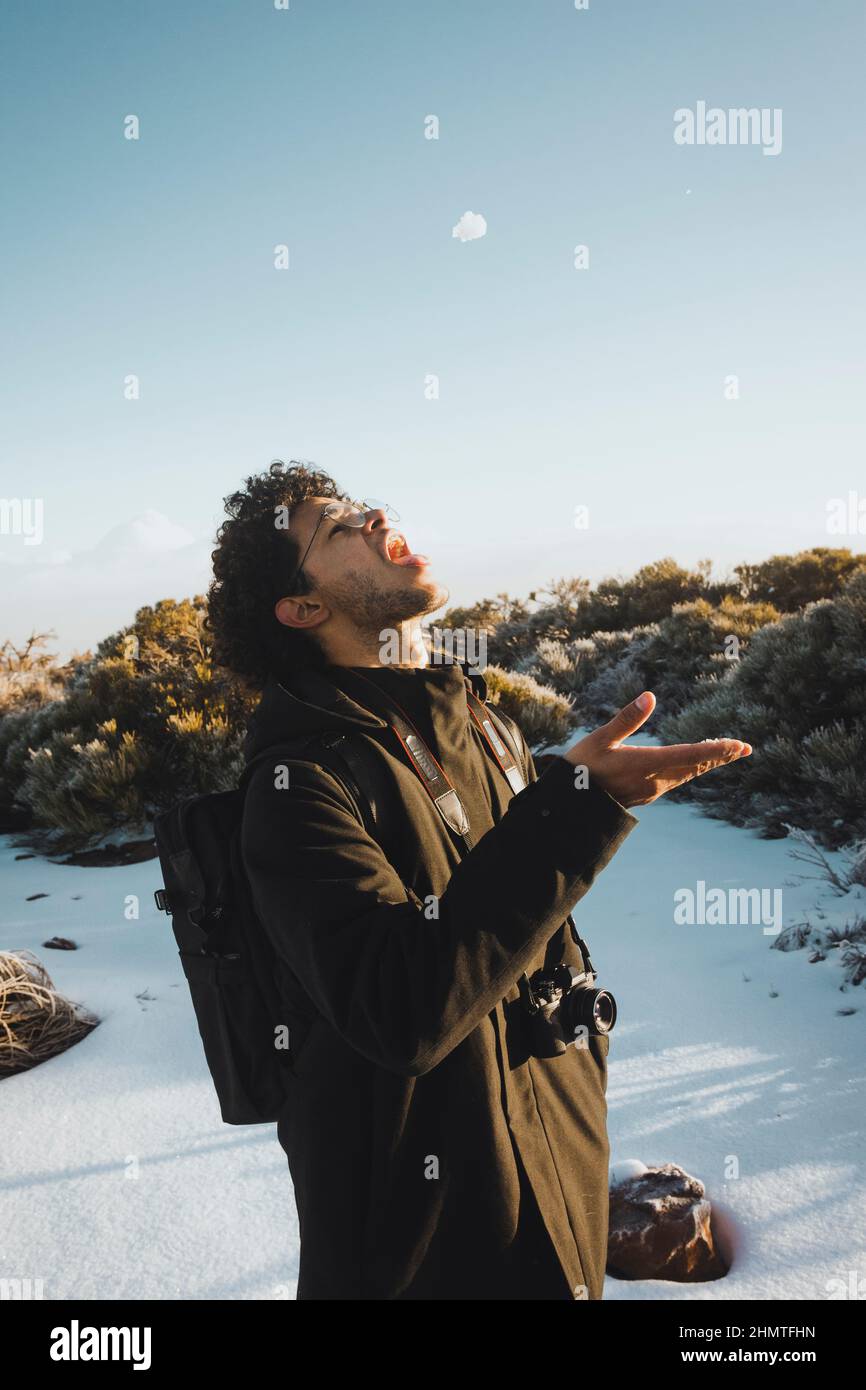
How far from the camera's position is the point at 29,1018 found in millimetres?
3928

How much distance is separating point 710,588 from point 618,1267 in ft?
41.8

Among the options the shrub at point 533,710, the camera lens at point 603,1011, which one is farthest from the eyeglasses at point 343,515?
the shrub at point 533,710

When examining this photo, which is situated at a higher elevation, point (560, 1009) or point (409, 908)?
point (409, 908)

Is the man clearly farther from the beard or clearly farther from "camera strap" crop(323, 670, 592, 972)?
the beard

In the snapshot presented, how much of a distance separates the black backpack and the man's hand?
1.28 ft

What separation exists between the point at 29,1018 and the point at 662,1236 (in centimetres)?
284

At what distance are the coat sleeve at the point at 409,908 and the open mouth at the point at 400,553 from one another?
2.42ft

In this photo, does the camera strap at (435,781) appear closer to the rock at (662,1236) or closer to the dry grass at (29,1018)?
the rock at (662,1236)

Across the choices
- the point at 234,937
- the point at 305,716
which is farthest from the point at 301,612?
the point at 234,937

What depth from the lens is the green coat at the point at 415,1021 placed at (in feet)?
4.02

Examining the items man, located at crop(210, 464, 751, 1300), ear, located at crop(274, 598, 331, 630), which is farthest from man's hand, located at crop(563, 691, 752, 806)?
ear, located at crop(274, 598, 331, 630)

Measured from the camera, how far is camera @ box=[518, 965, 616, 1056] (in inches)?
61.1

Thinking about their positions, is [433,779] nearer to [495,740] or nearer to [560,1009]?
[495,740]

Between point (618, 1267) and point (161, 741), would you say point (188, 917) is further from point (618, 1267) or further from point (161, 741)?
point (161, 741)
